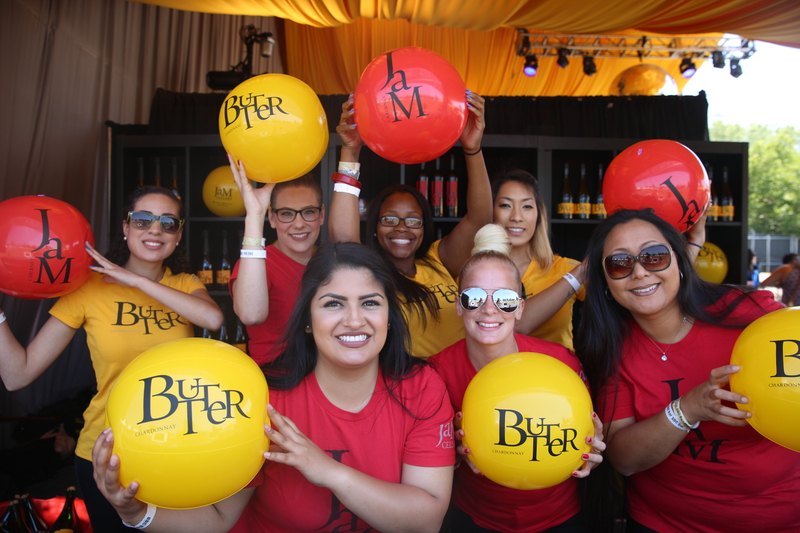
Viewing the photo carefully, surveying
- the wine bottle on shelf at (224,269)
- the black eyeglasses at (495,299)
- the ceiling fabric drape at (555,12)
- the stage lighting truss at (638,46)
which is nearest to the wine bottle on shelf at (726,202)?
the ceiling fabric drape at (555,12)

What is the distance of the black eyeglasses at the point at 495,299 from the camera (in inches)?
59.4

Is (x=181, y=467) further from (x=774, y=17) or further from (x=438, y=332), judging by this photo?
(x=774, y=17)

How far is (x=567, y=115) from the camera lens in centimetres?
413

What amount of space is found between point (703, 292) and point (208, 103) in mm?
3868

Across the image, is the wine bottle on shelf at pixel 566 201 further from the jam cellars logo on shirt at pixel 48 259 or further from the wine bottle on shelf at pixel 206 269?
the jam cellars logo on shirt at pixel 48 259

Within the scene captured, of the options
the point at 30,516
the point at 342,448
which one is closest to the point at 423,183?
the point at 342,448

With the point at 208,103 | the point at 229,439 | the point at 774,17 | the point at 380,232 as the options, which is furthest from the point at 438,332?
the point at 774,17

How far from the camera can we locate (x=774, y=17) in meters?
3.32

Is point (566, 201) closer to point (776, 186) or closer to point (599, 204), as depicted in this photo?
point (599, 204)

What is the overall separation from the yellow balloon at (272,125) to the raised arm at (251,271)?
74 mm

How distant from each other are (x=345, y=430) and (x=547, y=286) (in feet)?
4.17

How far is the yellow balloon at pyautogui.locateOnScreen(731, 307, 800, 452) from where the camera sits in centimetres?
109

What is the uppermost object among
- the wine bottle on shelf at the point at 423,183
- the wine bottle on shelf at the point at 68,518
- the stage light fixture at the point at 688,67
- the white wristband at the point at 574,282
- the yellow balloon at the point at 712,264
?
the stage light fixture at the point at 688,67

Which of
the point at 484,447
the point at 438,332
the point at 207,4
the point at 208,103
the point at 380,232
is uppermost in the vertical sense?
the point at 207,4
